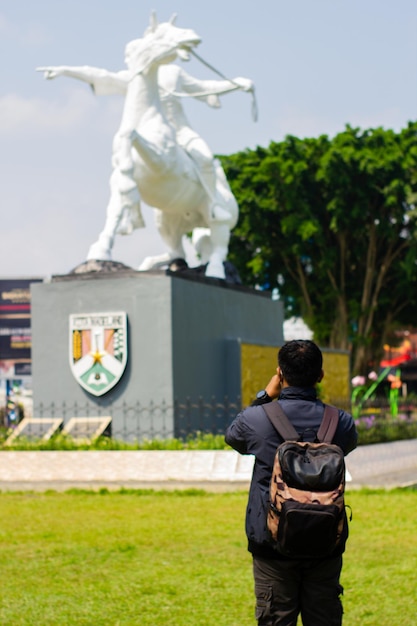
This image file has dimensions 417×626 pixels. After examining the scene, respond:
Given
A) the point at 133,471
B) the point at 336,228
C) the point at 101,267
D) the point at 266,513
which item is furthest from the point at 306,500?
the point at 336,228

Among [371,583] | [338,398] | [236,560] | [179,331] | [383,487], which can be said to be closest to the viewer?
[371,583]

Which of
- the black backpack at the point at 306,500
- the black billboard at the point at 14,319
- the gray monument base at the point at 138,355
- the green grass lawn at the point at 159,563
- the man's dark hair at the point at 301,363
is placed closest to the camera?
the black backpack at the point at 306,500

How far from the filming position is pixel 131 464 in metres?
13.1

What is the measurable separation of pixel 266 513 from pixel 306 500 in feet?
0.91

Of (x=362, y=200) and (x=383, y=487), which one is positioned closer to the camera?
(x=383, y=487)

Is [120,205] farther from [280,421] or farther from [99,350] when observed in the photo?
[280,421]

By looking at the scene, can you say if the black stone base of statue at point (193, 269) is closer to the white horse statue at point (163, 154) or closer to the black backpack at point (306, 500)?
the white horse statue at point (163, 154)

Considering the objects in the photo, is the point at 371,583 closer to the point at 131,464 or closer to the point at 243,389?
the point at 131,464

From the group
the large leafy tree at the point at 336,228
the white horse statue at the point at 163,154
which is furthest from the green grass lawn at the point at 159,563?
the large leafy tree at the point at 336,228

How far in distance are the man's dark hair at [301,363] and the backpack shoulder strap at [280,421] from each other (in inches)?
5.5

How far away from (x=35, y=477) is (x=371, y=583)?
7.37 metres

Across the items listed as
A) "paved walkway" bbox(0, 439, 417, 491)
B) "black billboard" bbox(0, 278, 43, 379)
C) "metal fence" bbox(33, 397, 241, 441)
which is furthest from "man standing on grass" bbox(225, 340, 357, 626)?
"black billboard" bbox(0, 278, 43, 379)

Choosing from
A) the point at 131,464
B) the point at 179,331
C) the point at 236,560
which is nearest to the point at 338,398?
the point at 179,331

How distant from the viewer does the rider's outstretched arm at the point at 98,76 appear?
1641cm
